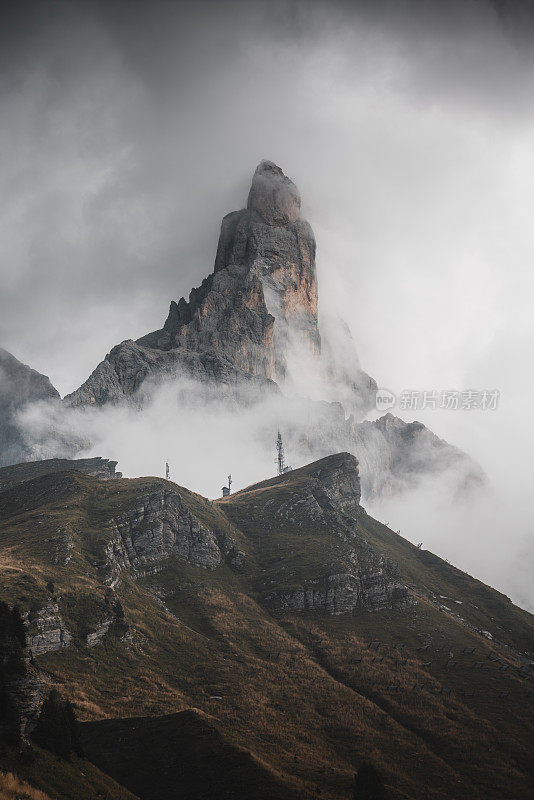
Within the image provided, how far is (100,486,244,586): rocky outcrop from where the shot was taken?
537 ft

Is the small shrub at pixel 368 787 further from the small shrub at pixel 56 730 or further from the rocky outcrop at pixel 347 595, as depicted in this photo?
the rocky outcrop at pixel 347 595

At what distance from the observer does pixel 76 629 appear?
11431cm

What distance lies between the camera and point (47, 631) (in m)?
107

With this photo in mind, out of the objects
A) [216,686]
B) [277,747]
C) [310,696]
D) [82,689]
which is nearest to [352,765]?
[277,747]

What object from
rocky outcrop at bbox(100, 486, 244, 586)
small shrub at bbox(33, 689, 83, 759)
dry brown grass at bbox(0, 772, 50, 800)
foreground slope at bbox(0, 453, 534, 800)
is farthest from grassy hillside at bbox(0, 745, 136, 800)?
rocky outcrop at bbox(100, 486, 244, 586)

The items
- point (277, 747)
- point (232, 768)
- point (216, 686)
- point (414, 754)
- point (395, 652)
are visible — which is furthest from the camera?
point (395, 652)

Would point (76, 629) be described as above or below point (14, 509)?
below

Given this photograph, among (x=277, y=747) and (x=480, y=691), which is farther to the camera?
(x=480, y=691)

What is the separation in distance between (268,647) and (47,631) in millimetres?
57357

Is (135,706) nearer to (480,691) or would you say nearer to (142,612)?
(142,612)

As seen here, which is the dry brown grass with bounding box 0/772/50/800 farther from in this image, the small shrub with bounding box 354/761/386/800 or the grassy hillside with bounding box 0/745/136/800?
the small shrub with bounding box 354/761/386/800

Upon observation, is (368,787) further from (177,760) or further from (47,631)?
(47,631)

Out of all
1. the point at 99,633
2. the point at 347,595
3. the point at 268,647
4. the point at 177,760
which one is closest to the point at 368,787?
the point at 177,760

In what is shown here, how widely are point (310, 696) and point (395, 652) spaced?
35.1 m
